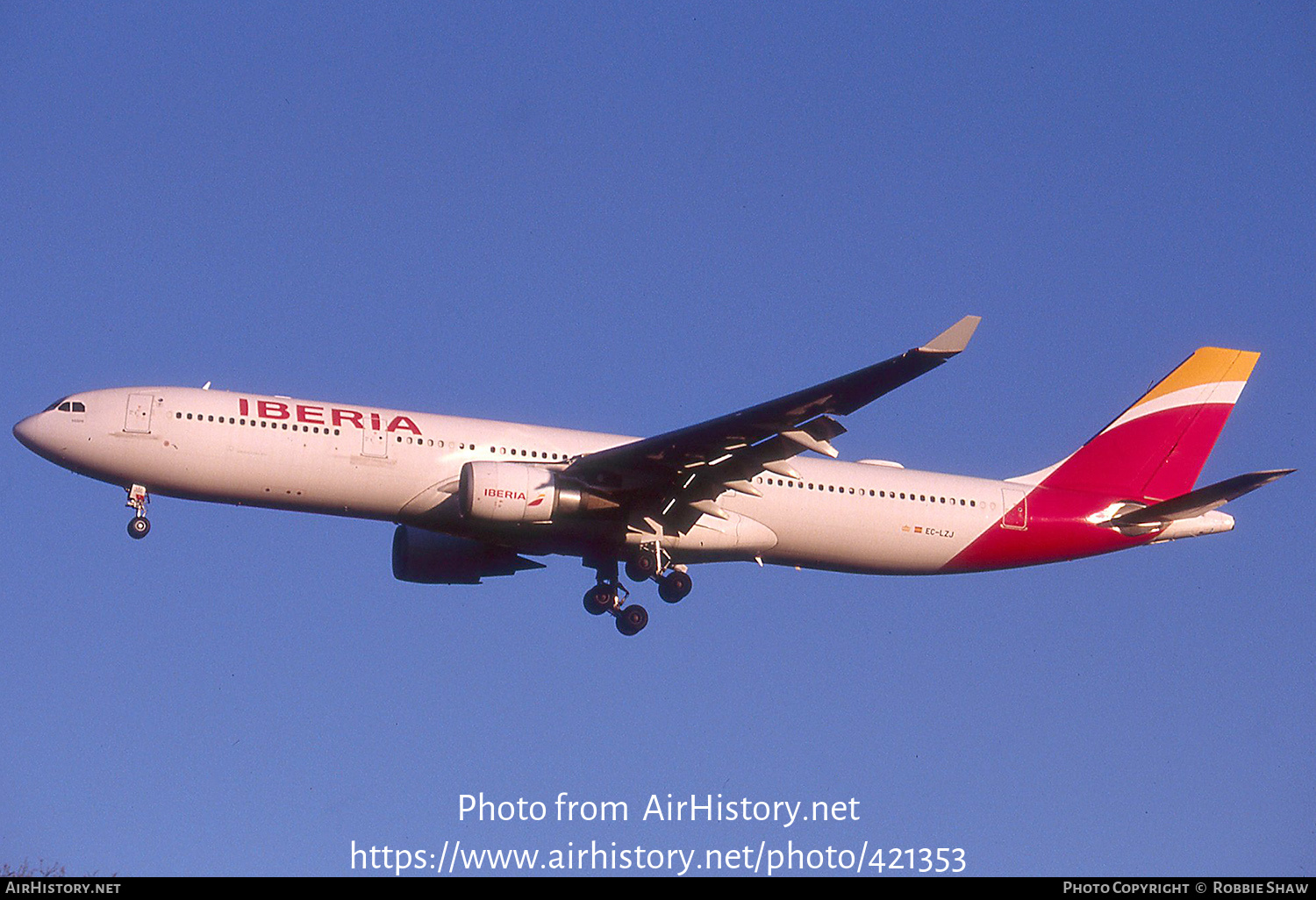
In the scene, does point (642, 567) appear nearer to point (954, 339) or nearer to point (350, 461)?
point (350, 461)

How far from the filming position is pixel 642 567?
35438 mm

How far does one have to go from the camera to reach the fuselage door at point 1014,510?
38.6 meters

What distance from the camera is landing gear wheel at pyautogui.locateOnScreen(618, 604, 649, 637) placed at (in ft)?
119

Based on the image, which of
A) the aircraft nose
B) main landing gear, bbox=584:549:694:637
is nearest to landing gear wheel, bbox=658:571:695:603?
main landing gear, bbox=584:549:694:637

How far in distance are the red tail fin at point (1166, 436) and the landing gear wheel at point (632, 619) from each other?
11.3m

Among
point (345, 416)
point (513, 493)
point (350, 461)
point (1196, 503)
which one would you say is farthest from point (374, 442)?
point (1196, 503)

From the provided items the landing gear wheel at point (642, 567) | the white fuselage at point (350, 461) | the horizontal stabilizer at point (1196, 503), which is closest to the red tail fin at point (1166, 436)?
the horizontal stabilizer at point (1196, 503)

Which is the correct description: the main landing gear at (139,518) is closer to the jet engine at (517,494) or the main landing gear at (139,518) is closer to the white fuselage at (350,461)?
the white fuselage at (350,461)

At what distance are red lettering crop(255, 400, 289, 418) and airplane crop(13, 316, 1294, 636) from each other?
0.06 metres

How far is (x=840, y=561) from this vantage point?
37.1 m

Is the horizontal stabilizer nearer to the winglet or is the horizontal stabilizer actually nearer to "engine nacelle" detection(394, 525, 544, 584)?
the winglet

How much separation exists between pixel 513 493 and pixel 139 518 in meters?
8.67

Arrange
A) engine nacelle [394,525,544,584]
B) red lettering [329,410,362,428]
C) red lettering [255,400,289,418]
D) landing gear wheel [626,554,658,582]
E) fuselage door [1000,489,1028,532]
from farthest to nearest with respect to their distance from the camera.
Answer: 1. fuselage door [1000,489,1028,532]
2. engine nacelle [394,525,544,584]
3. landing gear wheel [626,554,658,582]
4. red lettering [329,410,362,428]
5. red lettering [255,400,289,418]

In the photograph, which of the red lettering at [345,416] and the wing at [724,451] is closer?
the wing at [724,451]
